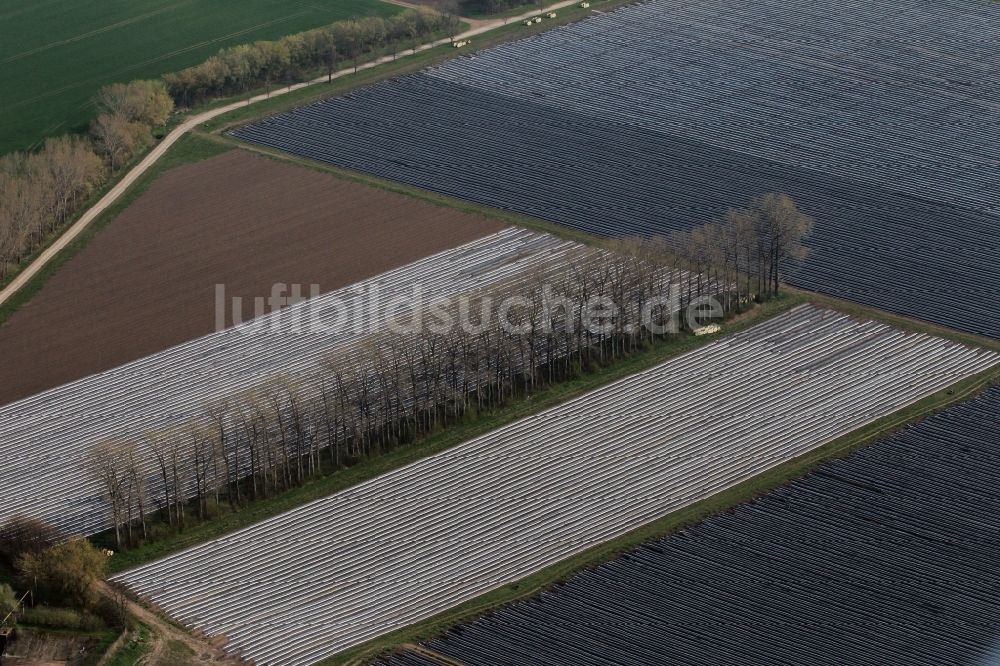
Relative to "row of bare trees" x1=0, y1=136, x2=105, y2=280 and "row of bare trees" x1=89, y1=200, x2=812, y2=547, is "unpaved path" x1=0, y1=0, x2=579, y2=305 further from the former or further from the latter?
"row of bare trees" x1=89, y1=200, x2=812, y2=547

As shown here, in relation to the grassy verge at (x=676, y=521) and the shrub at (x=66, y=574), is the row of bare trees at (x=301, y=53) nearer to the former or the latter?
the shrub at (x=66, y=574)

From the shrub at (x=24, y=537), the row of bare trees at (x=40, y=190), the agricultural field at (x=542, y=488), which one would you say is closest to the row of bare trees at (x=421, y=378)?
the agricultural field at (x=542, y=488)

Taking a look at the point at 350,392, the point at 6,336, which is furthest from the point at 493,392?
the point at 6,336

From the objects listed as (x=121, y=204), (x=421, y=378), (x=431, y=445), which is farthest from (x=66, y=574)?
(x=121, y=204)

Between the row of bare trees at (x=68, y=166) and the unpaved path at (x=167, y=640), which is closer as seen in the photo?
the unpaved path at (x=167, y=640)

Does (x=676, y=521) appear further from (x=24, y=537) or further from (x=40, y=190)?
(x=40, y=190)

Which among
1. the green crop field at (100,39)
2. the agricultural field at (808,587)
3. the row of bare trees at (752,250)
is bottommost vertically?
the agricultural field at (808,587)
